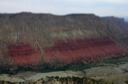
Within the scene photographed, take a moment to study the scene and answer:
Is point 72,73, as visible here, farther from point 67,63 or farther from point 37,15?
point 37,15

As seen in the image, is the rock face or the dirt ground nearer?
the dirt ground

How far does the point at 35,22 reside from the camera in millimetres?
110875

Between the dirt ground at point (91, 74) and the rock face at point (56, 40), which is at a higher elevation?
the rock face at point (56, 40)

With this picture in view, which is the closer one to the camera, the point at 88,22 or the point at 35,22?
the point at 35,22

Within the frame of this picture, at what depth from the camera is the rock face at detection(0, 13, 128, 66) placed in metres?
99.4

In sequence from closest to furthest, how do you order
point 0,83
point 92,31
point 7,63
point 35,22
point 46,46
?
point 0,83, point 7,63, point 46,46, point 35,22, point 92,31

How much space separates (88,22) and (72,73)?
3764 centimetres

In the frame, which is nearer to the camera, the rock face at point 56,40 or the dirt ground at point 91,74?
the dirt ground at point 91,74

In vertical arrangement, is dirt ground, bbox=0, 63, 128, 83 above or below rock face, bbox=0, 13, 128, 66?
below

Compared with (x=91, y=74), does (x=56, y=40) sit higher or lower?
higher

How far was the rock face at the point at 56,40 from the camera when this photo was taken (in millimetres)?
99375

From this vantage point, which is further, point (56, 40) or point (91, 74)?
point (56, 40)

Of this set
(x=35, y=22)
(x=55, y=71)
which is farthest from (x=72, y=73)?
(x=35, y=22)

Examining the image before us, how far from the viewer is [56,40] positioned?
352 ft
